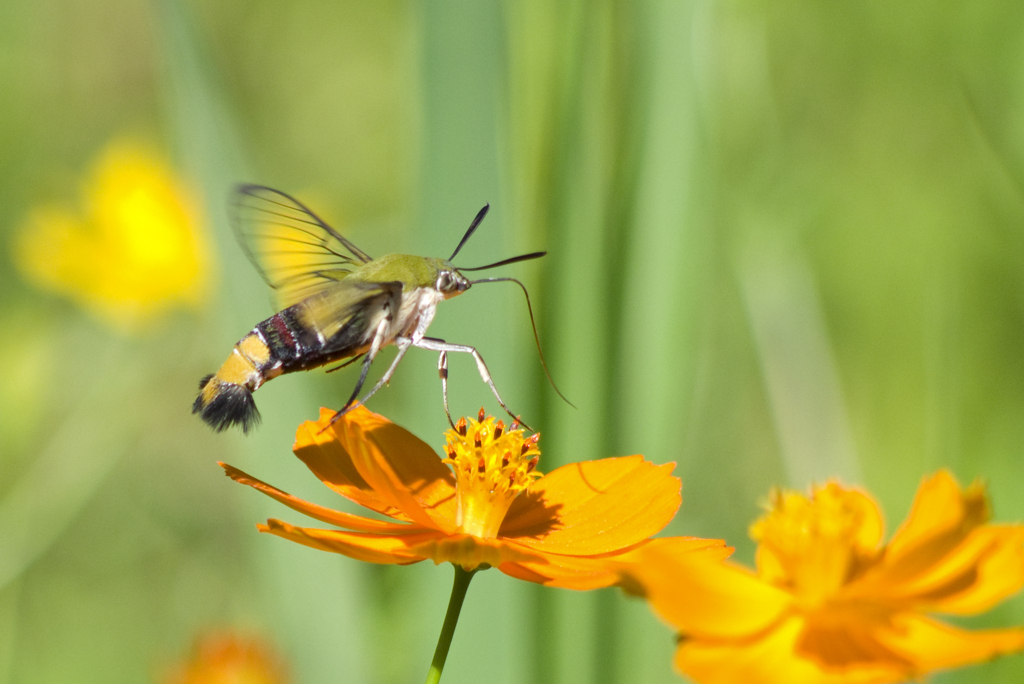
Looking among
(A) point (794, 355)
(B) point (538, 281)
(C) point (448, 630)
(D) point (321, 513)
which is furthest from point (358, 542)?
(A) point (794, 355)

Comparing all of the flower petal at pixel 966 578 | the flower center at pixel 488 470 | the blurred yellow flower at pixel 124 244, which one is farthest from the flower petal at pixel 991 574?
the blurred yellow flower at pixel 124 244

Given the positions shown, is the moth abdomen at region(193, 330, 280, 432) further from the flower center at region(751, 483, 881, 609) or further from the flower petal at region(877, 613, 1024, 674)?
the flower petal at region(877, 613, 1024, 674)

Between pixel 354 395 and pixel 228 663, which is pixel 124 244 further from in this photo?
pixel 354 395

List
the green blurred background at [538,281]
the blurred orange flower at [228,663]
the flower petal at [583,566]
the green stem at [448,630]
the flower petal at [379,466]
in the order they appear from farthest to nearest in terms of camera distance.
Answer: the blurred orange flower at [228,663]
the green blurred background at [538,281]
the flower petal at [379,466]
the flower petal at [583,566]
the green stem at [448,630]

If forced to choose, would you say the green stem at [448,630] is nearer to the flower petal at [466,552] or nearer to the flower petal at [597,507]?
the flower petal at [466,552]

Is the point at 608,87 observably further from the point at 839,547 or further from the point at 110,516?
the point at 110,516
